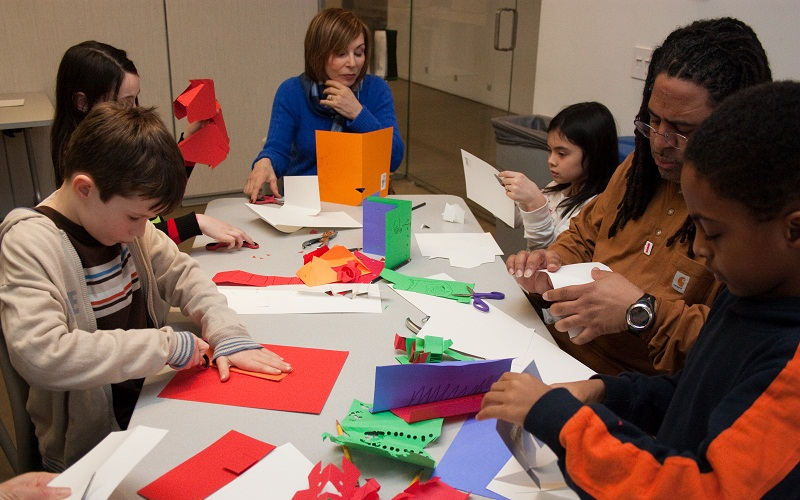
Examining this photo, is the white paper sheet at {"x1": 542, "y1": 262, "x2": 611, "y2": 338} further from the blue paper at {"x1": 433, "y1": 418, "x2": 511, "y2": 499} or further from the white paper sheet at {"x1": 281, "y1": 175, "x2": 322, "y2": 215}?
the white paper sheet at {"x1": 281, "y1": 175, "x2": 322, "y2": 215}

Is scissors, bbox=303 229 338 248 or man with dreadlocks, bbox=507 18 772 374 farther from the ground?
man with dreadlocks, bbox=507 18 772 374

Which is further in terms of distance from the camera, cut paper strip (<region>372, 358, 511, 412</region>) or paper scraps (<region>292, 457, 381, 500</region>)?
cut paper strip (<region>372, 358, 511, 412</region>)

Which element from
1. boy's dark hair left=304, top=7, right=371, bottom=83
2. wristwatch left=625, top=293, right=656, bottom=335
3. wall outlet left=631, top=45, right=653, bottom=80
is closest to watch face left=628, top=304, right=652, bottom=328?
wristwatch left=625, top=293, right=656, bottom=335

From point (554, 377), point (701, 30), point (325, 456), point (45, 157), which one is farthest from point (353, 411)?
point (45, 157)

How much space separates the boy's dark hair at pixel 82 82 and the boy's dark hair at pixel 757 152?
1619 millimetres

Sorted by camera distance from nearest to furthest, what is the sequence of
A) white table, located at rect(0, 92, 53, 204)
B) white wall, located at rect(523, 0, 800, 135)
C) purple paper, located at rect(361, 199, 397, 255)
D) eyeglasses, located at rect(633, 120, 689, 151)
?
1. eyeglasses, located at rect(633, 120, 689, 151)
2. purple paper, located at rect(361, 199, 397, 255)
3. white wall, located at rect(523, 0, 800, 135)
4. white table, located at rect(0, 92, 53, 204)

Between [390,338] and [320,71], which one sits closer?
[390,338]

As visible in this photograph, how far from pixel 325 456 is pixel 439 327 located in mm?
483

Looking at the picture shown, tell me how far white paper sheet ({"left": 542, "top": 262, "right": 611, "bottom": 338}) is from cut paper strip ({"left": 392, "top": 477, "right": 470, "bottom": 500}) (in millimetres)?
528

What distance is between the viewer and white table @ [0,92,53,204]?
319 centimetres

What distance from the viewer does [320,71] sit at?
2539 millimetres

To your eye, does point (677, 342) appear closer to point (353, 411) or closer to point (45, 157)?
point (353, 411)

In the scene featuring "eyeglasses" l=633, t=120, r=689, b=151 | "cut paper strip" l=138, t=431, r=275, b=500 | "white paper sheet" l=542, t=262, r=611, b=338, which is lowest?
"cut paper strip" l=138, t=431, r=275, b=500

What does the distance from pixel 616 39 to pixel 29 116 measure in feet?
9.54
